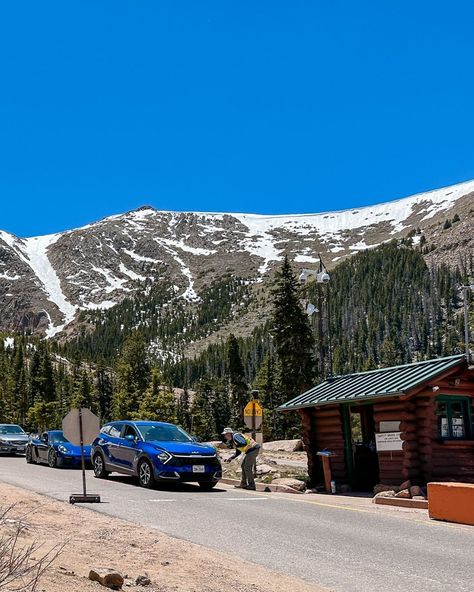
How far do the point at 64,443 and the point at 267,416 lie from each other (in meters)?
60.7

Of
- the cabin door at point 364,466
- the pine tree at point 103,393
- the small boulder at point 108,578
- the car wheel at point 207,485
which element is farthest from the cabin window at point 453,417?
the pine tree at point 103,393

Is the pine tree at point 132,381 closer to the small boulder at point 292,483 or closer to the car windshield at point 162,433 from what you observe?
the small boulder at point 292,483

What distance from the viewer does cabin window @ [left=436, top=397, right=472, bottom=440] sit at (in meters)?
16.8

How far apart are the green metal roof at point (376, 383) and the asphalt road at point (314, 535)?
9.48 ft

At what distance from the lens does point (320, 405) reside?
18234 mm

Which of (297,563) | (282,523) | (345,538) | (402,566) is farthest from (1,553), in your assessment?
(282,523)

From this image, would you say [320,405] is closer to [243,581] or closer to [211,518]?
[211,518]

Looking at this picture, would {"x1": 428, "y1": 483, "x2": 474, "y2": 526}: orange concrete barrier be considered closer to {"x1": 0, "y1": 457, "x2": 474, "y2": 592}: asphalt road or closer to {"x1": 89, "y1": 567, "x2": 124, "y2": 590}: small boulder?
{"x1": 0, "y1": 457, "x2": 474, "y2": 592}: asphalt road

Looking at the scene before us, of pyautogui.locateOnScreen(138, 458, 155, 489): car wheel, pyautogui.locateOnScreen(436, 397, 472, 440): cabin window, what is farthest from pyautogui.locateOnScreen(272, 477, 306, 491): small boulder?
pyautogui.locateOnScreen(436, 397, 472, 440): cabin window

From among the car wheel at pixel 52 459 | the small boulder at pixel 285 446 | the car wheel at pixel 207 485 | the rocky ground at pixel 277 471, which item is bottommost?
the small boulder at pixel 285 446

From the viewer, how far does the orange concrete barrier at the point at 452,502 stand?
1170 cm

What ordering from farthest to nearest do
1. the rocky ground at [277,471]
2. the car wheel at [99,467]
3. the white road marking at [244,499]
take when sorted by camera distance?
the rocky ground at [277,471] → the car wheel at [99,467] → the white road marking at [244,499]

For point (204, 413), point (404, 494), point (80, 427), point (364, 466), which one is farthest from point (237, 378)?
point (80, 427)

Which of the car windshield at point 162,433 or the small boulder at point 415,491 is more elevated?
the car windshield at point 162,433
